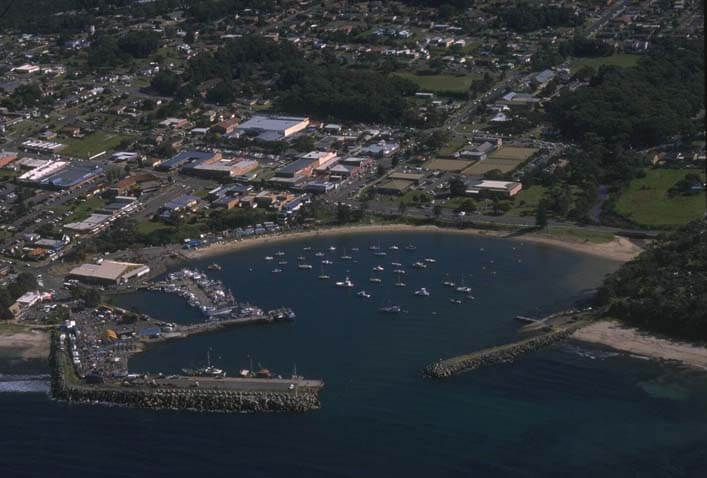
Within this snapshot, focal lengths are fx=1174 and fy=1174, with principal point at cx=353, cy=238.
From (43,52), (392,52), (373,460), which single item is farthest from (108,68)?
(373,460)

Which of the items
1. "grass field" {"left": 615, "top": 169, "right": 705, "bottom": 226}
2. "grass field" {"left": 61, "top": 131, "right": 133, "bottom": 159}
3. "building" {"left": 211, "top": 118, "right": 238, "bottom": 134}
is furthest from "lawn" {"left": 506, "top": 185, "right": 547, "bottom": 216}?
"grass field" {"left": 61, "top": 131, "right": 133, "bottom": 159}

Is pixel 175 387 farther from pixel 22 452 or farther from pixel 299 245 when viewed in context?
pixel 299 245

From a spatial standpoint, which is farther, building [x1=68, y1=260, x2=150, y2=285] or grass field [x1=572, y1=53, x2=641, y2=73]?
grass field [x1=572, y1=53, x2=641, y2=73]

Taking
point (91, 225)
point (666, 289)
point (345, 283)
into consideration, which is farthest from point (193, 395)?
point (91, 225)

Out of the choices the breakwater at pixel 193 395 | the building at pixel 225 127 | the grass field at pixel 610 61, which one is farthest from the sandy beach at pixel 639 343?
the grass field at pixel 610 61

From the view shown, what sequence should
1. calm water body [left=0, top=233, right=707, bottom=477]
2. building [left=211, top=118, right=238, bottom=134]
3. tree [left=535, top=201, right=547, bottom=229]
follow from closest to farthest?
calm water body [left=0, top=233, right=707, bottom=477] < tree [left=535, top=201, right=547, bottom=229] < building [left=211, top=118, right=238, bottom=134]

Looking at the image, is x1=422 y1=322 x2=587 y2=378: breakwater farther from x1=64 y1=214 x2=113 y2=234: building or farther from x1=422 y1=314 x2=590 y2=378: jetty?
x1=64 y1=214 x2=113 y2=234: building

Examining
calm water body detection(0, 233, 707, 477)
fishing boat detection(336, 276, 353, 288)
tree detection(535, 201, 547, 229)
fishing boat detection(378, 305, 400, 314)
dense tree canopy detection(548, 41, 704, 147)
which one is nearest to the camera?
calm water body detection(0, 233, 707, 477)
